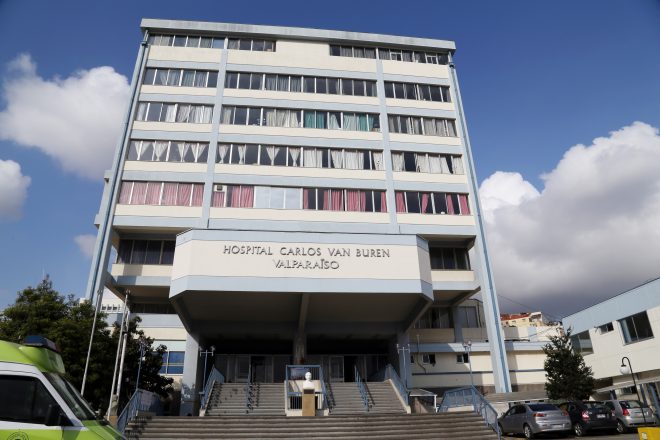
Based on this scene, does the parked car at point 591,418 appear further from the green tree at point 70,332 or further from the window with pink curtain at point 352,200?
the green tree at point 70,332

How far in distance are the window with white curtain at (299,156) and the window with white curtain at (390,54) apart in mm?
9982

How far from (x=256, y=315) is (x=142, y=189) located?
12018 millimetres

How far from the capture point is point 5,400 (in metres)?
6.92

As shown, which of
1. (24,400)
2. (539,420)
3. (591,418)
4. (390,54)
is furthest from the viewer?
(390,54)

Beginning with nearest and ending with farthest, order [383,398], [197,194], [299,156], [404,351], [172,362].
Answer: [383,398] → [404,351] → [197,194] → [172,362] → [299,156]

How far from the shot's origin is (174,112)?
1315 inches

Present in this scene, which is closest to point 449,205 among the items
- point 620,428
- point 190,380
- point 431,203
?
point 431,203

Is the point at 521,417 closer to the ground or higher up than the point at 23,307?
closer to the ground

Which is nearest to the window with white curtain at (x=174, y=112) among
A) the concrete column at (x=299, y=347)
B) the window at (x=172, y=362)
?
the window at (x=172, y=362)

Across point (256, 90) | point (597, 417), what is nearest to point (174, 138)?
point (256, 90)

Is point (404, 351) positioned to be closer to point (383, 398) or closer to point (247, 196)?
point (383, 398)

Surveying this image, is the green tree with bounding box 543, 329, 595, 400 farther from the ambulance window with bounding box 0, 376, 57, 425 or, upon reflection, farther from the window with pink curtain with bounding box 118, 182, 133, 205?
the window with pink curtain with bounding box 118, 182, 133, 205

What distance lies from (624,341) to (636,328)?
1640 millimetres

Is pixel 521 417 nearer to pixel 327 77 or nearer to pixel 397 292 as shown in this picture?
pixel 397 292
